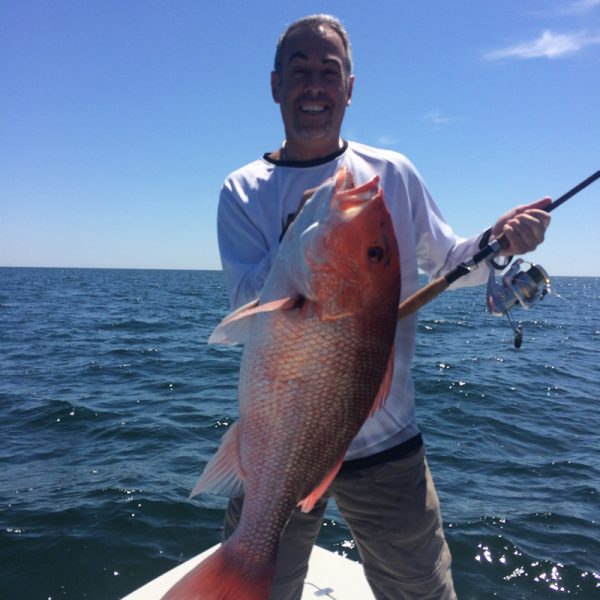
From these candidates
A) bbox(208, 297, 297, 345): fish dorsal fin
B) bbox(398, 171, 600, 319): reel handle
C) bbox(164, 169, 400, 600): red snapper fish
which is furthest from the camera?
bbox(398, 171, 600, 319): reel handle

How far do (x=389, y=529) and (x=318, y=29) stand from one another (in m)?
2.37

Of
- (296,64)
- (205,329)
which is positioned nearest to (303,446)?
(296,64)

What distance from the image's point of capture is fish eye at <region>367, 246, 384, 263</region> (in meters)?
1.78

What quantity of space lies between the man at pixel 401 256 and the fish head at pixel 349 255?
2.02 feet

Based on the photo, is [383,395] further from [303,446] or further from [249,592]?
[249,592]

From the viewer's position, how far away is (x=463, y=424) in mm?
9047

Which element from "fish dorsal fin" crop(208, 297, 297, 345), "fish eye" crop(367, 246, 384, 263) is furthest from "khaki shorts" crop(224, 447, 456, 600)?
"fish eye" crop(367, 246, 384, 263)

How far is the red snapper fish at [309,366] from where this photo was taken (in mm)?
1749

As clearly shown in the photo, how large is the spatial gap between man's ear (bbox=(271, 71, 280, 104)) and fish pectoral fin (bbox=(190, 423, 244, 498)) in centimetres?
165

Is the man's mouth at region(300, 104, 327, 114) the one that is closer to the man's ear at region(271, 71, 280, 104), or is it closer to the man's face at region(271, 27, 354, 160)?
the man's face at region(271, 27, 354, 160)

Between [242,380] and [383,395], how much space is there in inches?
19.5

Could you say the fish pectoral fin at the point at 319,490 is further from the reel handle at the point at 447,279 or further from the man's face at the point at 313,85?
the man's face at the point at 313,85

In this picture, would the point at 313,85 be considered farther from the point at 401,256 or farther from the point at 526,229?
the point at 526,229

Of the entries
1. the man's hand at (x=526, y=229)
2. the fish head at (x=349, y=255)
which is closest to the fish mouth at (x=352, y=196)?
the fish head at (x=349, y=255)
